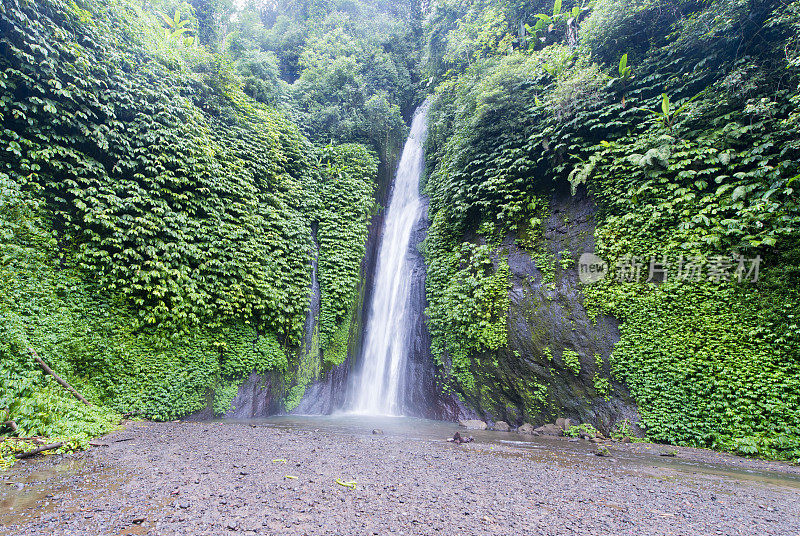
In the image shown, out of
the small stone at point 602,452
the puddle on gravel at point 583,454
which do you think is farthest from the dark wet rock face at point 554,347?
the small stone at point 602,452

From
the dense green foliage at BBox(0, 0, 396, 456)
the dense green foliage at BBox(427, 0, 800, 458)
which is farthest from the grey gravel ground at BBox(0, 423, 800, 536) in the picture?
the dense green foliage at BBox(0, 0, 396, 456)

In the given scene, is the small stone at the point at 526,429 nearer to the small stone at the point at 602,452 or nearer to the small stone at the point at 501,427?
the small stone at the point at 501,427

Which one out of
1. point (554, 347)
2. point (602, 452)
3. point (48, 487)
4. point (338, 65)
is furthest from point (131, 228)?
point (338, 65)

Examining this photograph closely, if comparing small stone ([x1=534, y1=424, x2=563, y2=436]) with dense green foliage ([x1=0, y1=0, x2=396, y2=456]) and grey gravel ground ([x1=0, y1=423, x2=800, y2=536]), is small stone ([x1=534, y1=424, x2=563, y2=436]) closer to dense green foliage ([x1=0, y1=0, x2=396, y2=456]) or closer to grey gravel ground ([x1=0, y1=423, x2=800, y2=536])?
grey gravel ground ([x1=0, y1=423, x2=800, y2=536])

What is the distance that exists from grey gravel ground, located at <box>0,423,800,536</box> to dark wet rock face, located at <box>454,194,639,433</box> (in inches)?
90.6

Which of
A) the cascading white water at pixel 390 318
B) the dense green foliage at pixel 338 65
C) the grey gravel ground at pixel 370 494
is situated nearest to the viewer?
the grey gravel ground at pixel 370 494

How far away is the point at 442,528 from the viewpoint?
2.28 metres

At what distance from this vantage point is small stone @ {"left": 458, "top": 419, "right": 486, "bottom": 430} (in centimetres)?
771

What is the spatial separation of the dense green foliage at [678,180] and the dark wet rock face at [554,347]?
0.23 metres

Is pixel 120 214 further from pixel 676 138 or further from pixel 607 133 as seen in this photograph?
pixel 676 138

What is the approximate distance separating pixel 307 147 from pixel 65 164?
6.23 m

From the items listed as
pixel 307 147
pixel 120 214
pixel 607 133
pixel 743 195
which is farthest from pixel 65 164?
pixel 743 195

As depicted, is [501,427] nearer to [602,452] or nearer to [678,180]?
[602,452]

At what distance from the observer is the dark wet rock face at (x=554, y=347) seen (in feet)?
21.8
